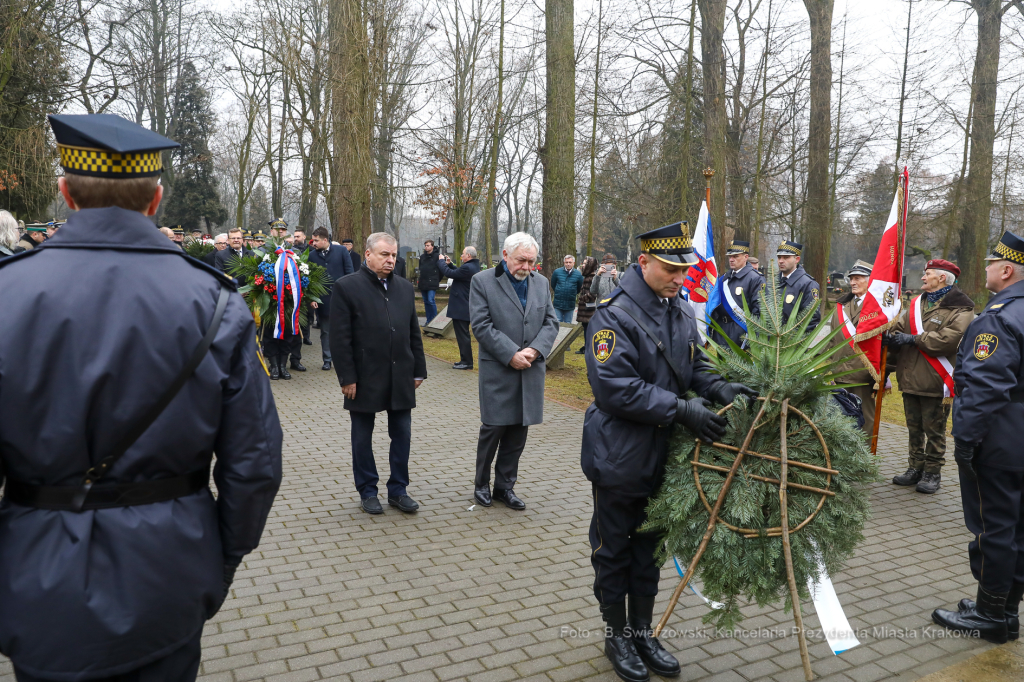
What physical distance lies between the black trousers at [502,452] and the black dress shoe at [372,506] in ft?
2.60

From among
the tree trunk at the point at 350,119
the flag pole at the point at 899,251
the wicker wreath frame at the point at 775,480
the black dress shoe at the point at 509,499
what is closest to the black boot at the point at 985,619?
the wicker wreath frame at the point at 775,480

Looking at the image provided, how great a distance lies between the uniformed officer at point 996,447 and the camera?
13.0ft

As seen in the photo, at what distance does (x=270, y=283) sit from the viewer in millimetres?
11023

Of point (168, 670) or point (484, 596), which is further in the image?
point (484, 596)

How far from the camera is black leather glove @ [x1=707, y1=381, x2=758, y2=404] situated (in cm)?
342

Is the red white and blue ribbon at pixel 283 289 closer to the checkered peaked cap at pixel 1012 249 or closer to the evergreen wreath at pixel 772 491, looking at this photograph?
the evergreen wreath at pixel 772 491

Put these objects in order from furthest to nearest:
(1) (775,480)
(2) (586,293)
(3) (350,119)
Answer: (3) (350,119) → (2) (586,293) → (1) (775,480)

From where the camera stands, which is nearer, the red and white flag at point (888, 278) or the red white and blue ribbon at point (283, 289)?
the red and white flag at point (888, 278)

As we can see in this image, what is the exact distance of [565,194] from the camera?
15.2 metres

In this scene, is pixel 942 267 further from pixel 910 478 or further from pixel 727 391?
pixel 727 391

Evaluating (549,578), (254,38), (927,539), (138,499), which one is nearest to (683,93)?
(927,539)

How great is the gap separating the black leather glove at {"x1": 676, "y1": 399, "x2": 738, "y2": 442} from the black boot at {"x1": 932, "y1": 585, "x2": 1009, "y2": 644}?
6.37 ft

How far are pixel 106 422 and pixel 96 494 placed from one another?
20 cm

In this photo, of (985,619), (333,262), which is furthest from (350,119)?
(985,619)
